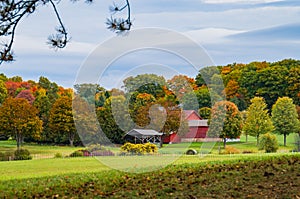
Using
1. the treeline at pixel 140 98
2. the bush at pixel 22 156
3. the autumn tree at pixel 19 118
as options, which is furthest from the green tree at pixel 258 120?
the bush at pixel 22 156

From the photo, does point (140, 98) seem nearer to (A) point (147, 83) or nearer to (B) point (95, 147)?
(A) point (147, 83)

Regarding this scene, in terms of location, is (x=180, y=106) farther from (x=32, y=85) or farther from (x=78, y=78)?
(x=32, y=85)

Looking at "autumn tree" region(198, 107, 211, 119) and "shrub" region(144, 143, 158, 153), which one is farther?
"autumn tree" region(198, 107, 211, 119)

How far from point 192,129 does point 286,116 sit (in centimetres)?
1054

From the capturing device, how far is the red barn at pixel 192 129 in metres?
28.3

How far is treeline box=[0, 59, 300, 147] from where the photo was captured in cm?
2142

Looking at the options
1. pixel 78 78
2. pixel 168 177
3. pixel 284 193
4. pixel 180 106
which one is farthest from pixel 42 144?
pixel 284 193

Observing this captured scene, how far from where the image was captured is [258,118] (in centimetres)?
3972

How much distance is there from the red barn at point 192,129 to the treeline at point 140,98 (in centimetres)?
53

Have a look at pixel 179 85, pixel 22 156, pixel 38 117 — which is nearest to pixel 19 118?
pixel 38 117

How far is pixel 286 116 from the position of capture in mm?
39531

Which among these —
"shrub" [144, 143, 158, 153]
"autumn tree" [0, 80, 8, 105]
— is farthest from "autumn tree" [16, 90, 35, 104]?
"shrub" [144, 143, 158, 153]

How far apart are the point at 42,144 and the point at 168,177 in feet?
111

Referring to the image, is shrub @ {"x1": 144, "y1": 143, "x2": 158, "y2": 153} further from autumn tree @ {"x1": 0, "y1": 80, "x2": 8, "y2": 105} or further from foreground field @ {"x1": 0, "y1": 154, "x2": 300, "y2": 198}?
autumn tree @ {"x1": 0, "y1": 80, "x2": 8, "y2": 105}
